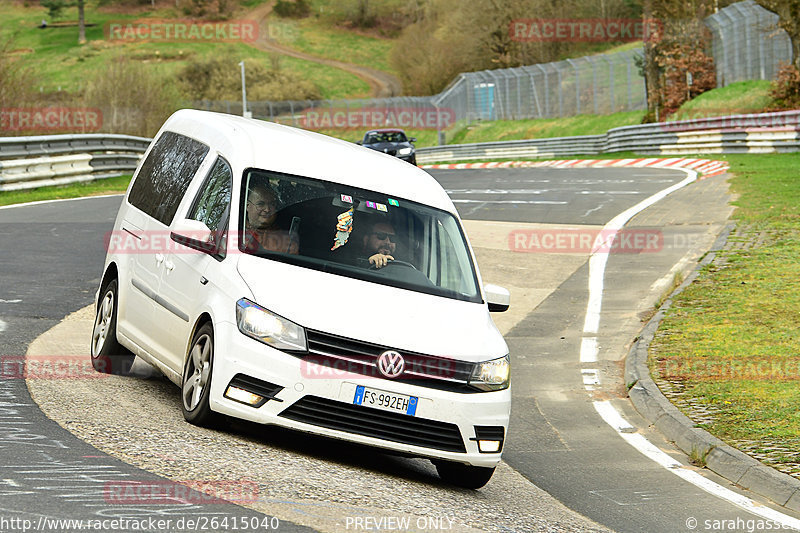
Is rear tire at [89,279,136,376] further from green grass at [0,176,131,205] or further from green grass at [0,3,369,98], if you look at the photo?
green grass at [0,3,369,98]

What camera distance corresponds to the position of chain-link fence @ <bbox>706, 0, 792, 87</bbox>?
43103 mm

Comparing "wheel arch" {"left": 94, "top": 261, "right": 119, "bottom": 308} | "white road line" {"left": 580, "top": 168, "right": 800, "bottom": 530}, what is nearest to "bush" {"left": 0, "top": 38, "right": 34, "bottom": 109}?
"white road line" {"left": 580, "top": 168, "right": 800, "bottom": 530}

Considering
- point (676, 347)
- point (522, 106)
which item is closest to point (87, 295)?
point (676, 347)

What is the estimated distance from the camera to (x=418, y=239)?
8.00m

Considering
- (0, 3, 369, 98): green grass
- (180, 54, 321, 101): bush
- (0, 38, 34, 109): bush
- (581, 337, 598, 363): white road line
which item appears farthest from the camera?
(0, 3, 369, 98): green grass

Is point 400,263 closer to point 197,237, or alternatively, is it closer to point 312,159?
point 312,159

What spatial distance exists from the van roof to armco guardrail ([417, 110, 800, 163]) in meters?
28.1

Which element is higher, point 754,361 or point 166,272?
point 166,272

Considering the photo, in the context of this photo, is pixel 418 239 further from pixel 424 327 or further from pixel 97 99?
pixel 97 99

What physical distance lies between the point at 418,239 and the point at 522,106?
5926cm

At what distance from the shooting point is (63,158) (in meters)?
26.3

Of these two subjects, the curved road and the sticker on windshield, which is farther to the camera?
the sticker on windshield

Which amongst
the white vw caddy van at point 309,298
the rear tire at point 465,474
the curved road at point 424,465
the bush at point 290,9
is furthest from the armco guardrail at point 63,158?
the bush at point 290,9

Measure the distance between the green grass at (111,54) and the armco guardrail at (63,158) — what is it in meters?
83.1
